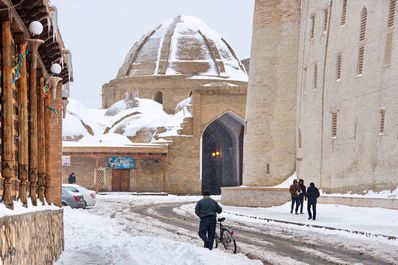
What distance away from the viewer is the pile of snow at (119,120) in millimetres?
62034

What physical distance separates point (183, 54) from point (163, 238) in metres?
56.0

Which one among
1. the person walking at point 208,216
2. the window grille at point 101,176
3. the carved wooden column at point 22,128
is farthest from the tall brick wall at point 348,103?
the window grille at point 101,176

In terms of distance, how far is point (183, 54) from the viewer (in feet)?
237

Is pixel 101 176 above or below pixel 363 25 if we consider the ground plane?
below

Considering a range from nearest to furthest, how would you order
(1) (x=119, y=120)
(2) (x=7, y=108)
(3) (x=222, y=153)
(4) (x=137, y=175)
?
1. (2) (x=7, y=108)
2. (4) (x=137, y=175)
3. (3) (x=222, y=153)
4. (1) (x=119, y=120)

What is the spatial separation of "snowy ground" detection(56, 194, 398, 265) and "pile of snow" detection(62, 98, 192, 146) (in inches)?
1256

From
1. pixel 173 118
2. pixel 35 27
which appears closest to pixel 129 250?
pixel 35 27

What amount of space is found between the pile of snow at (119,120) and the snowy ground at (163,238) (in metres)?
31.9

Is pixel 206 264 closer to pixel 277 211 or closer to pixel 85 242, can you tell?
pixel 85 242

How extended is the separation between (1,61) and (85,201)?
2423cm

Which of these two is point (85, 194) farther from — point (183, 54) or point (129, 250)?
point (183, 54)

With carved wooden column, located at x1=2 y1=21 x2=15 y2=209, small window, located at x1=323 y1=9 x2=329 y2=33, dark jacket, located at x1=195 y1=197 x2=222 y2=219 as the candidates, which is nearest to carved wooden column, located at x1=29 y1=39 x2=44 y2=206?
carved wooden column, located at x1=2 y1=21 x2=15 y2=209

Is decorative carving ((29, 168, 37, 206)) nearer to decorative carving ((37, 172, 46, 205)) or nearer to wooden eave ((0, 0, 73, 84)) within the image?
decorative carving ((37, 172, 46, 205))

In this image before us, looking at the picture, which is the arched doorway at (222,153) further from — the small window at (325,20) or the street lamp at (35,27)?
the street lamp at (35,27)
